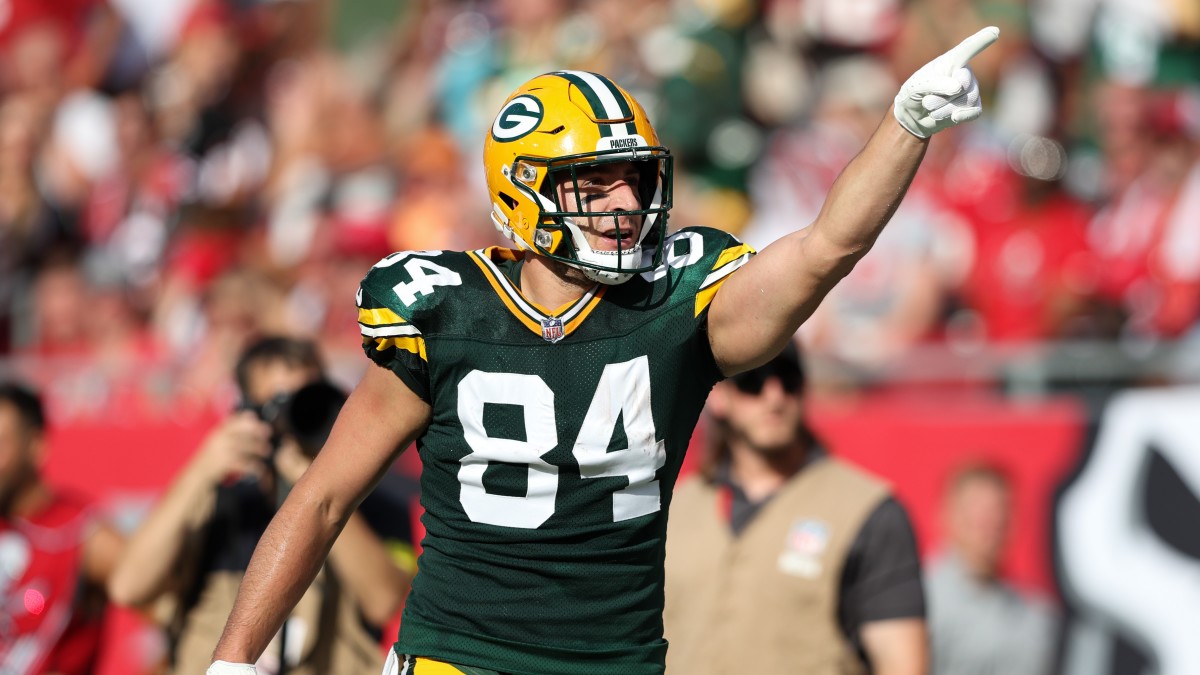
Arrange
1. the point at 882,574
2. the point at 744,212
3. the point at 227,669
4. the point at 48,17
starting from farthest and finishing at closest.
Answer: the point at 48,17 < the point at 744,212 < the point at 882,574 < the point at 227,669

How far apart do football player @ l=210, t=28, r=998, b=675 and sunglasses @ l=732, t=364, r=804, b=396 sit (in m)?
1.43

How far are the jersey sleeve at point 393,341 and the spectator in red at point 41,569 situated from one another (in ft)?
10.1

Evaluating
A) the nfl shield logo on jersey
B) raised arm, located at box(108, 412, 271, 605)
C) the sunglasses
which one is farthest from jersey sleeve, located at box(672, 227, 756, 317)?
raised arm, located at box(108, 412, 271, 605)

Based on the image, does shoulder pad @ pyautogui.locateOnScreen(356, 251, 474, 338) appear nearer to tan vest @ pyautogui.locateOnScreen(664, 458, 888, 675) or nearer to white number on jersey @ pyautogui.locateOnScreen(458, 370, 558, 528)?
white number on jersey @ pyautogui.locateOnScreen(458, 370, 558, 528)

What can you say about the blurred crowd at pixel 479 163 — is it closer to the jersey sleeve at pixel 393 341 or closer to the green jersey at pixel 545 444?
the green jersey at pixel 545 444

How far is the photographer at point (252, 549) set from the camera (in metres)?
4.80

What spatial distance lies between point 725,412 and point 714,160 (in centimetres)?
413

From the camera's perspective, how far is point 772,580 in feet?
16.1

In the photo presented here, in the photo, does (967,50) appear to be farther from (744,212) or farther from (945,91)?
(744,212)

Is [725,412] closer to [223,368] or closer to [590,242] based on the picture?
[590,242]

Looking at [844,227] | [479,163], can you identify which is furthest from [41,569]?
[479,163]

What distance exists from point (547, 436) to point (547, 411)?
0.18ft

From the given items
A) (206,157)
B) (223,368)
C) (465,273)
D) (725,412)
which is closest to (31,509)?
(223,368)

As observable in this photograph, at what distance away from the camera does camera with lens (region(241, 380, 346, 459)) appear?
4621mm
